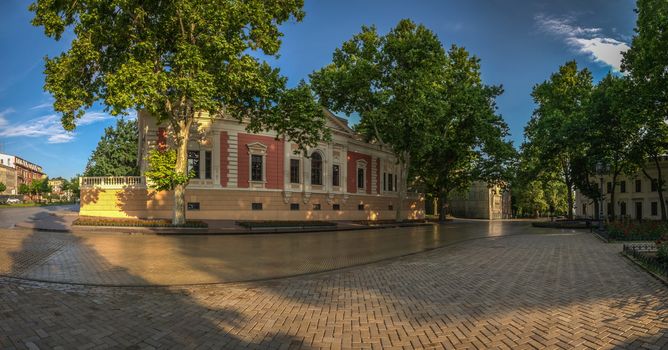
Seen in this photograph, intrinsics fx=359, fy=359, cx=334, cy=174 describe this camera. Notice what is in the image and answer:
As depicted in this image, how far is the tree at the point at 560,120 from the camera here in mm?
28203

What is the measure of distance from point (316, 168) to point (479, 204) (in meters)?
46.1

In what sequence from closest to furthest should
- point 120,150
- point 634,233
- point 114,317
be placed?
point 114,317, point 634,233, point 120,150

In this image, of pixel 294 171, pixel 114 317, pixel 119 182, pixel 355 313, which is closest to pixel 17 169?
pixel 119 182

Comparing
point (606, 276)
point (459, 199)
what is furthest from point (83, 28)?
point (459, 199)

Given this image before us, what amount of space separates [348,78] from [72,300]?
27.3 metres

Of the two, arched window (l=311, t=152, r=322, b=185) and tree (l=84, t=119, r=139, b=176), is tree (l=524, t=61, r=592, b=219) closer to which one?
arched window (l=311, t=152, r=322, b=185)

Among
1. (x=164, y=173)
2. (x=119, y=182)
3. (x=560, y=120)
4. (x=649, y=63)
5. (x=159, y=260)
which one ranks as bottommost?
(x=159, y=260)

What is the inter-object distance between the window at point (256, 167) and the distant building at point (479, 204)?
1767 inches

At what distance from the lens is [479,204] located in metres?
70.0

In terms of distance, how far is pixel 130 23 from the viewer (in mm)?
19875

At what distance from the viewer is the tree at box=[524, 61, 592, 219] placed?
28203 mm

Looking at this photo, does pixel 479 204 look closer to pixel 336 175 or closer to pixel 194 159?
pixel 336 175

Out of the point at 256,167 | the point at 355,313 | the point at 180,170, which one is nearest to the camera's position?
the point at 355,313

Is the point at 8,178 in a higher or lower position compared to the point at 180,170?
higher
